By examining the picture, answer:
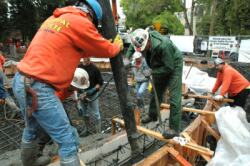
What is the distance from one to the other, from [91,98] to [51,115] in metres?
3.11

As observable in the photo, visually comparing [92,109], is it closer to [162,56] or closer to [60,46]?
[162,56]

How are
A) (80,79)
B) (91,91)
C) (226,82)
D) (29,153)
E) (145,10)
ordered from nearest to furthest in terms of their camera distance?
(29,153) → (80,79) → (91,91) → (226,82) → (145,10)

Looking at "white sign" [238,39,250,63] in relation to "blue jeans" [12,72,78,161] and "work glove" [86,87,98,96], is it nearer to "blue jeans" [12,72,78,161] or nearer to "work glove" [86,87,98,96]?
"work glove" [86,87,98,96]

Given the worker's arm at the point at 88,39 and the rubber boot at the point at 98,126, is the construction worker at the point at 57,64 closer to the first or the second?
the worker's arm at the point at 88,39

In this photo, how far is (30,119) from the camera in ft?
9.36

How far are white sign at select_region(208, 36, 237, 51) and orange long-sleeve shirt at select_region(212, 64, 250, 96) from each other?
7506 millimetres

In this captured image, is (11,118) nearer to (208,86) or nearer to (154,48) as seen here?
(154,48)

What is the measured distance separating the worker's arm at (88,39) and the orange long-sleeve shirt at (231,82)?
404 centimetres

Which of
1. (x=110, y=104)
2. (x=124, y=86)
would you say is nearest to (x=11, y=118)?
(x=110, y=104)

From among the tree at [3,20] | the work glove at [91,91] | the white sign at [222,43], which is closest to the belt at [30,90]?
the work glove at [91,91]

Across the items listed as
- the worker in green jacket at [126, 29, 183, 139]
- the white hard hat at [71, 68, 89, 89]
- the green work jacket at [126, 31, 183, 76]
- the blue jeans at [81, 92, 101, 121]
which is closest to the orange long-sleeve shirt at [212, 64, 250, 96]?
the worker in green jacket at [126, 29, 183, 139]

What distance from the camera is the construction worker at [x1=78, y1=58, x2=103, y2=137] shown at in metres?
5.56

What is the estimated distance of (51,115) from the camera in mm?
2533

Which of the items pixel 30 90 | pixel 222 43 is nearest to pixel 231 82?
pixel 30 90
